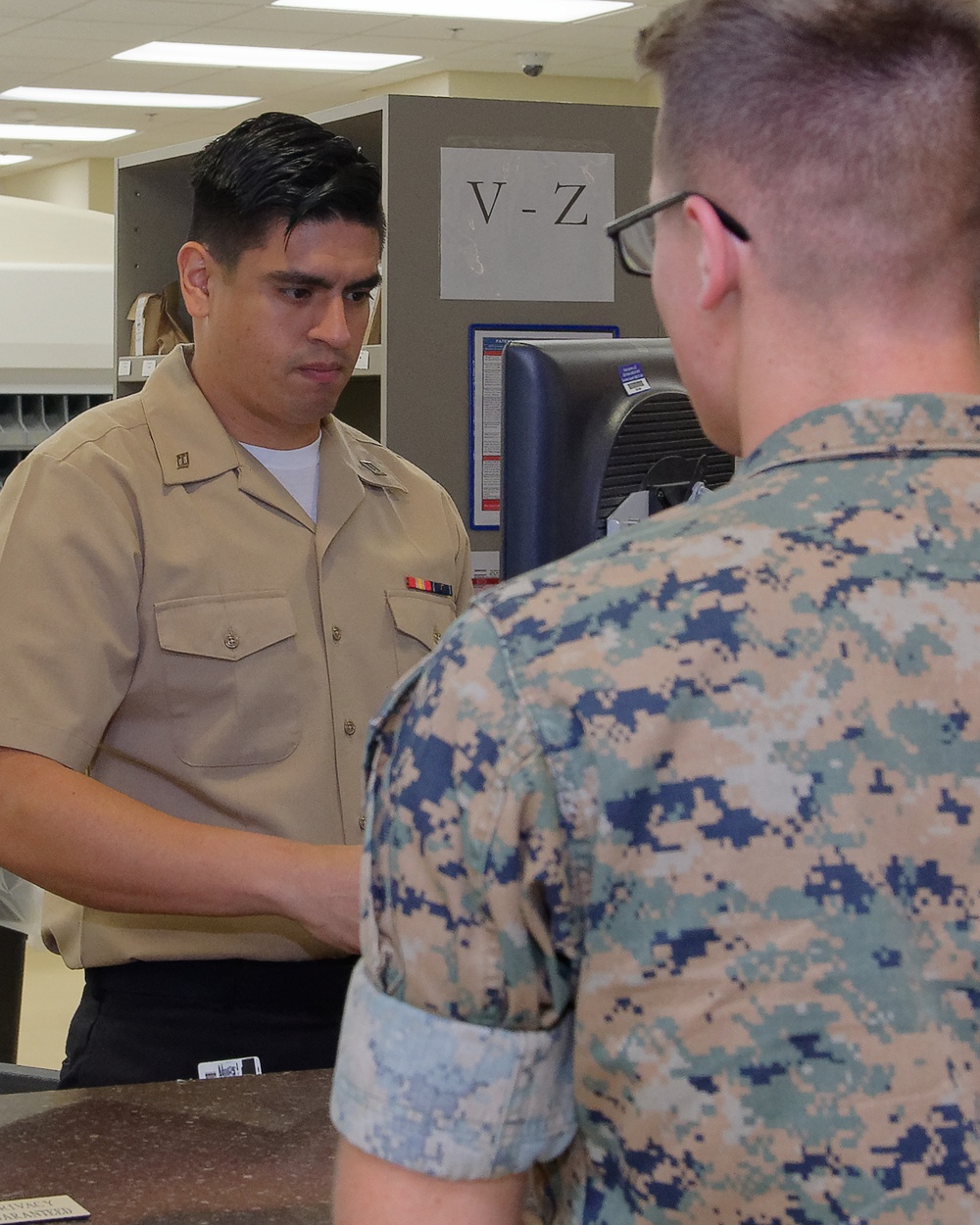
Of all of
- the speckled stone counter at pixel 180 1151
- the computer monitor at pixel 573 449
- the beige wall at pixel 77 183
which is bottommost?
the speckled stone counter at pixel 180 1151

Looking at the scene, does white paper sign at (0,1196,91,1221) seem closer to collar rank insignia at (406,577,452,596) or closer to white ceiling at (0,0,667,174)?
collar rank insignia at (406,577,452,596)

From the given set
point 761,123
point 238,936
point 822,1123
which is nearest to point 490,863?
point 822,1123

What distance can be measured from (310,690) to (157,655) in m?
0.18

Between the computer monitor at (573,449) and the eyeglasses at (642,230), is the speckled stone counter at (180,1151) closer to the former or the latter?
the computer monitor at (573,449)

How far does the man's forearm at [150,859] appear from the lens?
4.87ft

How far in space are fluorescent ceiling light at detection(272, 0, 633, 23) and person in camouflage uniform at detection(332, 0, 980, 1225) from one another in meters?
7.74

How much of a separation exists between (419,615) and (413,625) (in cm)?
2

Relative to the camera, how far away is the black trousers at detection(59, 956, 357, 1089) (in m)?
1.64

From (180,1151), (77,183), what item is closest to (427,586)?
(180,1151)

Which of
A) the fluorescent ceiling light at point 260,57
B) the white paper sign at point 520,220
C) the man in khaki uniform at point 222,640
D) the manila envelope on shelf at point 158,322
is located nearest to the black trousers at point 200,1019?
the man in khaki uniform at point 222,640

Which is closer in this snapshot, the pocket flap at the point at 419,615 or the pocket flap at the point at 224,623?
the pocket flap at the point at 224,623

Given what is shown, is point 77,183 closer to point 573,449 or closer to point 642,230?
point 573,449

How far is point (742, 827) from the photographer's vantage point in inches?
25.1

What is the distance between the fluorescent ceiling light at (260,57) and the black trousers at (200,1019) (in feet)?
26.2
